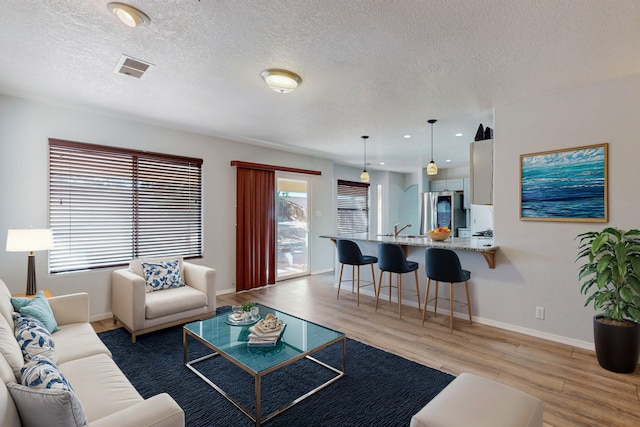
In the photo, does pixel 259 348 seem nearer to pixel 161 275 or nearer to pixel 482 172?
pixel 161 275

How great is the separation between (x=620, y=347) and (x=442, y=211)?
5527mm

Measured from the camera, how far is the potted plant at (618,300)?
256cm

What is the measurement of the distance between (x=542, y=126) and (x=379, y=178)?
5.66m

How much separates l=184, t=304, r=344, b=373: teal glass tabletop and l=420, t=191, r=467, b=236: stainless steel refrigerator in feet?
19.8

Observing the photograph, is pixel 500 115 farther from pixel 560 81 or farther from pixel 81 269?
pixel 81 269

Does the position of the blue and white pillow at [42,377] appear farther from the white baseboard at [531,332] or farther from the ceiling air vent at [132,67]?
the white baseboard at [531,332]

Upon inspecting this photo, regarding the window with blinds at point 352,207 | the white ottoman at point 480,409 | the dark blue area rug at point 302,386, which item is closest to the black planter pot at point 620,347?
the dark blue area rug at point 302,386

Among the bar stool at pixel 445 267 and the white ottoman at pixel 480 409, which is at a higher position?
the bar stool at pixel 445 267

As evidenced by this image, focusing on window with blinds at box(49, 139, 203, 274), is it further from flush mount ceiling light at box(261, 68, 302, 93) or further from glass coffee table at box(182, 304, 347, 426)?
flush mount ceiling light at box(261, 68, 302, 93)

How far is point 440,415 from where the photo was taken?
57.3 inches

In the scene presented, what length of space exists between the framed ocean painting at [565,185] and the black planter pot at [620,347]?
38.5 inches

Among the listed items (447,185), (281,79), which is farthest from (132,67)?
(447,185)

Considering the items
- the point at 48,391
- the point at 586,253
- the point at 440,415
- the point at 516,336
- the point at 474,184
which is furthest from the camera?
the point at 474,184

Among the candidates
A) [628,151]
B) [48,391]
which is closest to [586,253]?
[628,151]
